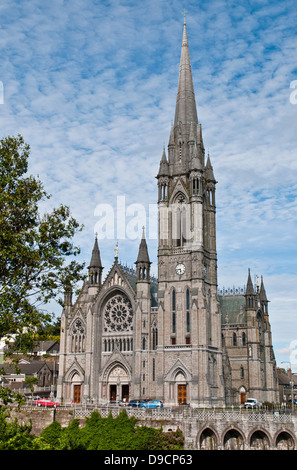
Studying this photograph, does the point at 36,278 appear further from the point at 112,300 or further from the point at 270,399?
the point at 270,399

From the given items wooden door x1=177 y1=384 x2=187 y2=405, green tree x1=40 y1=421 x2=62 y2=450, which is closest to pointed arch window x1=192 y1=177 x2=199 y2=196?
wooden door x1=177 y1=384 x2=187 y2=405

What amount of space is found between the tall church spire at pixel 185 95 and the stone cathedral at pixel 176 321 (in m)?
0.19

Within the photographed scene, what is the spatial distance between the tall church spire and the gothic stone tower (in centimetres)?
18

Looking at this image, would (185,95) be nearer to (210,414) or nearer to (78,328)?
(78,328)

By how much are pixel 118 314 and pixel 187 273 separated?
12097 millimetres

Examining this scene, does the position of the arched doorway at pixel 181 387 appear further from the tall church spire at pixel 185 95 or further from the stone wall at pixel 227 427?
the tall church spire at pixel 185 95

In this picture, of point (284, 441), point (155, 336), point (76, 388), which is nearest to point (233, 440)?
point (284, 441)

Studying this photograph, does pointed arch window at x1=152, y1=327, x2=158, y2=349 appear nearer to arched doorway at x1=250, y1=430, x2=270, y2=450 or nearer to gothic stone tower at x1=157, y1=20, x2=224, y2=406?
gothic stone tower at x1=157, y1=20, x2=224, y2=406

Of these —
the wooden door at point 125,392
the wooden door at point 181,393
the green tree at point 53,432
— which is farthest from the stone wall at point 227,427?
the wooden door at point 125,392

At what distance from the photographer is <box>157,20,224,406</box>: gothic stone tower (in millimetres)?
66938

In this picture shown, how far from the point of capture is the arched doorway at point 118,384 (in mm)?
72688

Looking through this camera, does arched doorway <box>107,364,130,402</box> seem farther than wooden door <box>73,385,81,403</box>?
No
